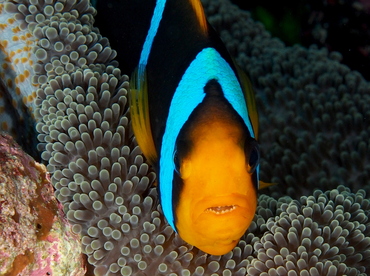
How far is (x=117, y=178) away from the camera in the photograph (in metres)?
1.31

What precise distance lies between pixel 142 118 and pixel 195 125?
1.20 feet

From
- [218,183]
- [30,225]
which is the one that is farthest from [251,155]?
[30,225]

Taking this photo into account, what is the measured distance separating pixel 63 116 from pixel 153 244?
1.77ft

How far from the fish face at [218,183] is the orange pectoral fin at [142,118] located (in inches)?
13.9

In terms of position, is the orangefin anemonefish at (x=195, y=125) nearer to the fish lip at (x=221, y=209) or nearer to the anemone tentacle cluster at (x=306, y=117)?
the fish lip at (x=221, y=209)

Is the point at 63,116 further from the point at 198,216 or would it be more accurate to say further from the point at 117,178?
the point at 198,216

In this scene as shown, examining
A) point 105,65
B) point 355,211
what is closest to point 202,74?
point 105,65

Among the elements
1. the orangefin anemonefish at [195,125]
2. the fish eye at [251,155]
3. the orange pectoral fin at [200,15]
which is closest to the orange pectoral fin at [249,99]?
the orangefin anemonefish at [195,125]

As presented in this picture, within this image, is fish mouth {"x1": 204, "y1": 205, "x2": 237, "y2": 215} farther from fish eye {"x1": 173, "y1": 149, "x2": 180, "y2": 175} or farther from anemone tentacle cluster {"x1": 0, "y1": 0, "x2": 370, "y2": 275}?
anemone tentacle cluster {"x1": 0, "y1": 0, "x2": 370, "y2": 275}

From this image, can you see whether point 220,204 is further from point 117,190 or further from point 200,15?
point 200,15

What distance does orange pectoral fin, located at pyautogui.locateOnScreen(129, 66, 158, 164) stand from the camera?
1.32 m

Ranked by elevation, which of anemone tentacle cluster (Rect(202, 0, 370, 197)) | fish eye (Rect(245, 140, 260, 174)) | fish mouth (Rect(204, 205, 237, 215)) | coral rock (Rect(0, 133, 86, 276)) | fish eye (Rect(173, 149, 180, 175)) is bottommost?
anemone tentacle cluster (Rect(202, 0, 370, 197))

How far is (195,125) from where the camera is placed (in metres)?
1.00

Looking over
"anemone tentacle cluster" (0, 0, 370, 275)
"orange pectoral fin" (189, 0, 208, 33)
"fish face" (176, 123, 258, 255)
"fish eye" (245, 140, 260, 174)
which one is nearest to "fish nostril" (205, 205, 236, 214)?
"fish face" (176, 123, 258, 255)
